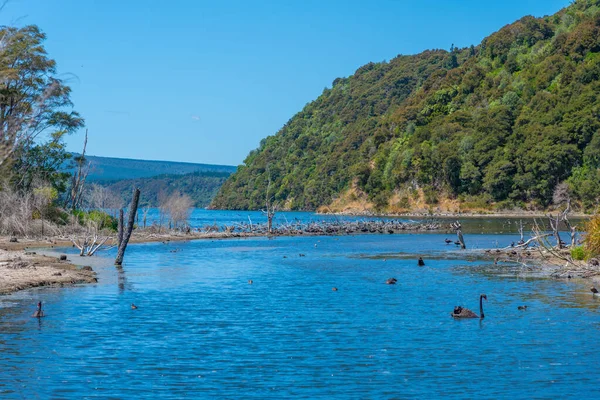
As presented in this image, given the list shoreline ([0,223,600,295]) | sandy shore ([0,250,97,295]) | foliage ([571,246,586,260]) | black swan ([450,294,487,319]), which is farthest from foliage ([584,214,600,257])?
sandy shore ([0,250,97,295])

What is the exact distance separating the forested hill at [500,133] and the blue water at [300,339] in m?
100

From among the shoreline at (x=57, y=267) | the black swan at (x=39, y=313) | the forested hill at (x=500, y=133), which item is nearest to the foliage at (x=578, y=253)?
the shoreline at (x=57, y=267)

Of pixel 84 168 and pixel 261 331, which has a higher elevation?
pixel 84 168

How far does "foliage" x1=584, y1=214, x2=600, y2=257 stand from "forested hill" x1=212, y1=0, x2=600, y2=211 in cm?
9176

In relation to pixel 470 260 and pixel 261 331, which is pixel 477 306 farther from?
pixel 470 260

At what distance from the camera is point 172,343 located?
20.6m

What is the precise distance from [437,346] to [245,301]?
10954 millimetres

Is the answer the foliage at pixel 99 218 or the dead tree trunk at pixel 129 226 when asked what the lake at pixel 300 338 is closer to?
the dead tree trunk at pixel 129 226

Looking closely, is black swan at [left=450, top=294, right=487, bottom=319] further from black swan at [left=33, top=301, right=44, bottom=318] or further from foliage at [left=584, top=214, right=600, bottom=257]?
black swan at [left=33, top=301, right=44, bottom=318]

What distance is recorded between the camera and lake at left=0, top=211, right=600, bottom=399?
53.4ft

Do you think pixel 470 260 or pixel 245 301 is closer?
pixel 245 301

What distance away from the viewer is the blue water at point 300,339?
640 inches

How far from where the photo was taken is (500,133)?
145250 millimetres

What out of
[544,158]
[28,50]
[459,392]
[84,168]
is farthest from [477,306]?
[544,158]
